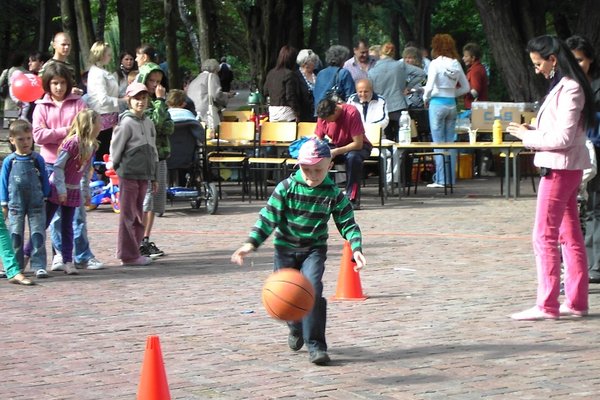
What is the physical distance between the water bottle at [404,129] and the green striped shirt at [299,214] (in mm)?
11915

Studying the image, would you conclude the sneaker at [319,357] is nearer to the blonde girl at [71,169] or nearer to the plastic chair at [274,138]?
the blonde girl at [71,169]

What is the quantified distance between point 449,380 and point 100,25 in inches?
1126

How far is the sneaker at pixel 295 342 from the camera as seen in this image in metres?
8.72

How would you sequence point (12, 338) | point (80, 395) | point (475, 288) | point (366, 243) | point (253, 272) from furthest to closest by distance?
1. point (366, 243)
2. point (253, 272)
3. point (475, 288)
4. point (12, 338)
5. point (80, 395)

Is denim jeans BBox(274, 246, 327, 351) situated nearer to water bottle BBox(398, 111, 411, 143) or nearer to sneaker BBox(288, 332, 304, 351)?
sneaker BBox(288, 332, 304, 351)

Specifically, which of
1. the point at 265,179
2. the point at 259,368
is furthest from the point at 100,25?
the point at 259,368

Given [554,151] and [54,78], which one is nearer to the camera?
[554,151]

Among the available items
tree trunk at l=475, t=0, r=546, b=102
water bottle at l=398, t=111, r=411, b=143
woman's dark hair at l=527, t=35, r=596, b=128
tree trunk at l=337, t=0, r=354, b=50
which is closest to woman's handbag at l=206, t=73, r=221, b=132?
water bottle at l=398, t=111, r=411, b=143

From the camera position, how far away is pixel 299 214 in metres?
8.60

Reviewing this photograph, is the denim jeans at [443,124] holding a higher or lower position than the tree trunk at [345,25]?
lower

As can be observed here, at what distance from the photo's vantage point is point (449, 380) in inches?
308

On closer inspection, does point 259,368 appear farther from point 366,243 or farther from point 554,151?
point 366,243

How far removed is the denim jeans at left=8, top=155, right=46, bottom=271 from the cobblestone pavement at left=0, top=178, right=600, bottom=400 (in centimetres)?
35

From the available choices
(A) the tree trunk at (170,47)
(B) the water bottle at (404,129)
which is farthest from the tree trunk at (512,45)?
(A) the tree trunk at (170,47)
